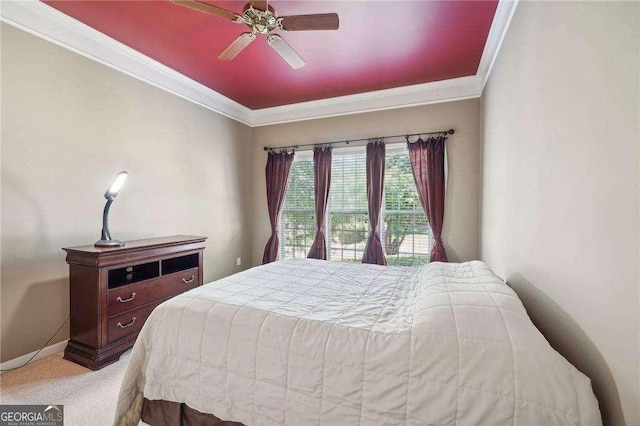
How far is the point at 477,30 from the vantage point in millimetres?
2326

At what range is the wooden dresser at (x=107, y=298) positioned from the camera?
2092 millimetres

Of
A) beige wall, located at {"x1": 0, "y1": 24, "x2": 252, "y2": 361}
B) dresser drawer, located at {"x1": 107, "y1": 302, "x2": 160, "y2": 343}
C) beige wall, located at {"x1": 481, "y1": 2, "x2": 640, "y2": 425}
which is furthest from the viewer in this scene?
dresser drawer, located at {"x1": 107, "y1": 302, "x2": 160, "y2": 343}

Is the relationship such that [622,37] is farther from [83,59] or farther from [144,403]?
[83,59]

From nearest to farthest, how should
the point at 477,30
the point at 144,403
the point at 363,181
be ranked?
the point at 144,403
the point at 477,30
the point at 363,181

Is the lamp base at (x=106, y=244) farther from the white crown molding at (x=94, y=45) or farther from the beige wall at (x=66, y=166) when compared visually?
the white crown molding at (x=94, y=45)

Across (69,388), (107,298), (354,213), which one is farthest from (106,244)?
(354,213)

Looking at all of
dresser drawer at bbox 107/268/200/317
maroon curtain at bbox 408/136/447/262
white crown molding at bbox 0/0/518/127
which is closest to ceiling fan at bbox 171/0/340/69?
white crown molding at bbox 0/0/518/127

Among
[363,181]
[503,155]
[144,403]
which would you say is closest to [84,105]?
[144,403]

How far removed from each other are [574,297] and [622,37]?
93cm

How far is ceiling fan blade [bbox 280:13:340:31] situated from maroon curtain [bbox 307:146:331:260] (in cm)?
209

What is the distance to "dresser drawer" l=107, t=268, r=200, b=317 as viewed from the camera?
7.22 feet

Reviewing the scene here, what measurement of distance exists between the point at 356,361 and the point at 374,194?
2.76 m

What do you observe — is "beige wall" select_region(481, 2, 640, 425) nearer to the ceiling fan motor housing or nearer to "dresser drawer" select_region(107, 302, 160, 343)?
the ceiling fan motor housing

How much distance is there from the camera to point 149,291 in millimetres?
2459
